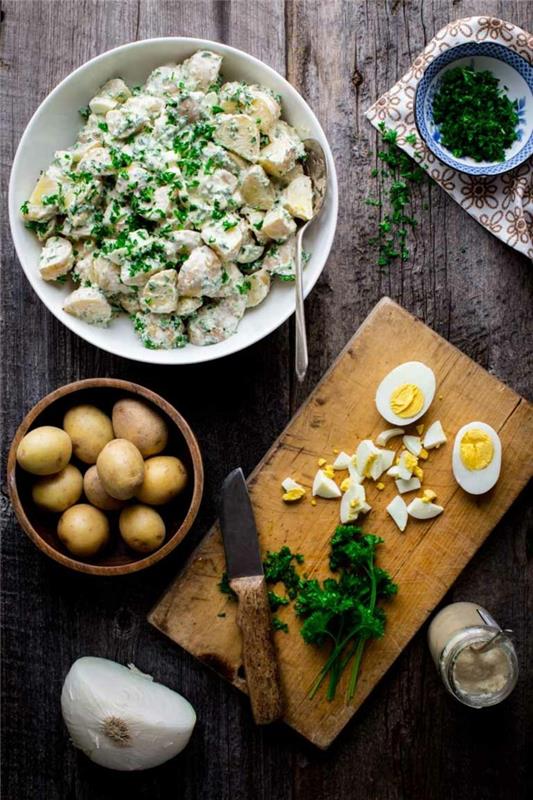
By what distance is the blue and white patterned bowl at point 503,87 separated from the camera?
6.78ft

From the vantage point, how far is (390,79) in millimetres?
2160

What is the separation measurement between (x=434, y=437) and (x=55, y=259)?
1.11m

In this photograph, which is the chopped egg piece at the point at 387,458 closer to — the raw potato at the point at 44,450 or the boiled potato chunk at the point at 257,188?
the boiled potato chunk at the point at 257,188

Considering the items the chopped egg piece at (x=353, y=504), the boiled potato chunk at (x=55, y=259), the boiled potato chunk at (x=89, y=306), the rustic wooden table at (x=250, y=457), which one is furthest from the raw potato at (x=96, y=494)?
A: the chopped egg piece at (x=353, y=504)

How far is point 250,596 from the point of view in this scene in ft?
6.52

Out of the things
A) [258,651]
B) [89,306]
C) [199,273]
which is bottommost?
[258,651]

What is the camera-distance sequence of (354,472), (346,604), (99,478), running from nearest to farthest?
(99,478), (346,604), (354,472)

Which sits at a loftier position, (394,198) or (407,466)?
(394,198)

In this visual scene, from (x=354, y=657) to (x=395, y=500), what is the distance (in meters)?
0.44

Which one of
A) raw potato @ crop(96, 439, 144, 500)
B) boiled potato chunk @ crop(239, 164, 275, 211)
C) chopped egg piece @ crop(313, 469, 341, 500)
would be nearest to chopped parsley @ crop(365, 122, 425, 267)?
boiled potato chunk @ crop(239, 164, 275, 211)

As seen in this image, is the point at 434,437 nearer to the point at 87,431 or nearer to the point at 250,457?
the point at 250,457

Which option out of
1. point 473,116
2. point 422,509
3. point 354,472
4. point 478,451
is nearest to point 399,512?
point 422,509

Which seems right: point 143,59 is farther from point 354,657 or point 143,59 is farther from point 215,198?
point 354,657

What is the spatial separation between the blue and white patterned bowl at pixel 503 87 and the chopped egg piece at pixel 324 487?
36.4 inches
